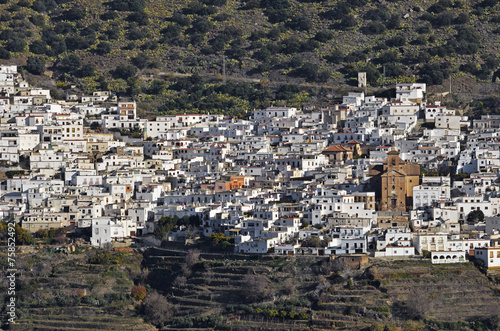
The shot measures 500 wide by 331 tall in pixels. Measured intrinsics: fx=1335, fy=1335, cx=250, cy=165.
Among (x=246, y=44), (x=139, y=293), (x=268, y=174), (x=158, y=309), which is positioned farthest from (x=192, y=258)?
(x=246, y=44)

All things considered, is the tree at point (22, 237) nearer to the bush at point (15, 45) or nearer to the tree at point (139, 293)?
the tree at point (139, 293)

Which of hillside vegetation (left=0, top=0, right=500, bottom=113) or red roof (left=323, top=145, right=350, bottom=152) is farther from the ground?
hillside vegetation (left=0, top=0, right=500, bottom=113)

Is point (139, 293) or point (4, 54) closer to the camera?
point (139, 293)

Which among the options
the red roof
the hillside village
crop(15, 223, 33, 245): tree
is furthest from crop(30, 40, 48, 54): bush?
crop(15, 223, 33, 245): tree

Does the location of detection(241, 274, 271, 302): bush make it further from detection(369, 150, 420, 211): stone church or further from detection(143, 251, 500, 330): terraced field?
detection(369, 150, 420, 211): stone church

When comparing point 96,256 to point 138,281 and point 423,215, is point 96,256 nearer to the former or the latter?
point 138,281

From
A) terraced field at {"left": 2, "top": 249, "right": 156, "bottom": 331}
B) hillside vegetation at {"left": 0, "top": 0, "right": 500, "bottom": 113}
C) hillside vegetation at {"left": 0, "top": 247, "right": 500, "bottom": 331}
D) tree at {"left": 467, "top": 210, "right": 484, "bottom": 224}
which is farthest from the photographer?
hillside vegetation at {"left": 0, "top": 0, "right": 500, "bottom": 113}

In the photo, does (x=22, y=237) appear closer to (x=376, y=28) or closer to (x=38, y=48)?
(x=38, y=48)
